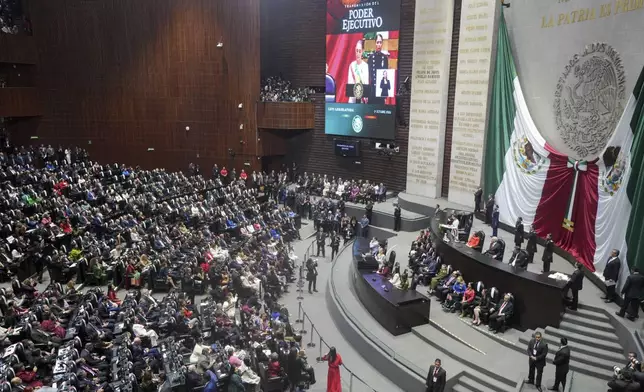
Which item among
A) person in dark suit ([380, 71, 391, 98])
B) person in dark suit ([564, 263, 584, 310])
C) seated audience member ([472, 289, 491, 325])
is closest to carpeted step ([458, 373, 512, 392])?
seated audience member ([472, 289, 491, 325])

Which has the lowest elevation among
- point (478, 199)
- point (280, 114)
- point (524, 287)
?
point (524, 287)

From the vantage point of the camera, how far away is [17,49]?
2417 centimetres

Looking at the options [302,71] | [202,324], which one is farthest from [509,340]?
[302,71]

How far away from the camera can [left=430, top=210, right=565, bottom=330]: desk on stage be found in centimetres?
1129

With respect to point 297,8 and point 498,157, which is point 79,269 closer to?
point 498,157

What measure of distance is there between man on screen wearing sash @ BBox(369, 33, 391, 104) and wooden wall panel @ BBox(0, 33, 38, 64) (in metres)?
16.7

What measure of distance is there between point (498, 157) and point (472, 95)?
3.35 metres

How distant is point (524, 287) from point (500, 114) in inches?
331

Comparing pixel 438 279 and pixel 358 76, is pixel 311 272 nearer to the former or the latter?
pixel 438 279

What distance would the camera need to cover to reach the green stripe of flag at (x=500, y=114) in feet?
57.5

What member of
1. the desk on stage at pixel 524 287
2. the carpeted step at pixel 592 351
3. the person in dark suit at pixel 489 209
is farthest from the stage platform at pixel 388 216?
the carpeted step at pixel 592 351

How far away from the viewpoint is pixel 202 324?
A: 11625 mm

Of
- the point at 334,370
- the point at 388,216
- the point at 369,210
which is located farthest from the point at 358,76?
the point at 334,370

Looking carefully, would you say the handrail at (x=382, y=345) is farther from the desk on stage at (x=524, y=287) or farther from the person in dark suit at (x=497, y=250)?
the person in dark suit at (x=497, y=250)
